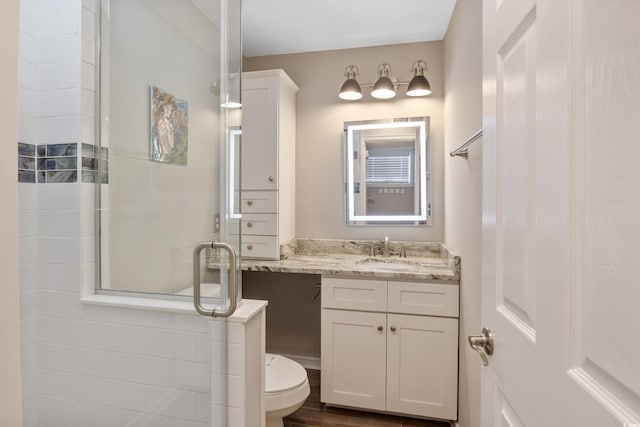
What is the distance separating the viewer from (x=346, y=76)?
251cm

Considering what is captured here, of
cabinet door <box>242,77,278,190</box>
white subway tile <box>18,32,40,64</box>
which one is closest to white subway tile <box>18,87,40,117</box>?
white subway tile <box>18,32,40,64</box>

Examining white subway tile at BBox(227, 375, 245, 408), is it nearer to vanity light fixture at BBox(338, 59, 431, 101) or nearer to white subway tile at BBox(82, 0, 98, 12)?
white subway tile at BBox(82, 0, 98, 12)

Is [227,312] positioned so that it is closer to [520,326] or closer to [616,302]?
[520,326]

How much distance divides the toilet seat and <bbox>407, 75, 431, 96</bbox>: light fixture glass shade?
1.90 meters

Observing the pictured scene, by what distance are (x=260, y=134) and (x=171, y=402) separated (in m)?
1.69

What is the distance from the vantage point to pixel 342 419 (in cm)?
197

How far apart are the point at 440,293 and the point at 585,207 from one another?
1.52m

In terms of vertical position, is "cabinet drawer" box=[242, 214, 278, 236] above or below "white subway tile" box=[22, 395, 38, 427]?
above

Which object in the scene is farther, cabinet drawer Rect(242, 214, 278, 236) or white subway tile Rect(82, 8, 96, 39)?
cabinet drawer Rect(242, 214, 278, 236)

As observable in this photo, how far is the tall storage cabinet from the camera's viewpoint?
2.32 meters

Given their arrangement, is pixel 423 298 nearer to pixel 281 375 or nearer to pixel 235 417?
pixel 281 375

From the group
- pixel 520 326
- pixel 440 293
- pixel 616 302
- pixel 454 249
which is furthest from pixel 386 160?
pixel 616 302

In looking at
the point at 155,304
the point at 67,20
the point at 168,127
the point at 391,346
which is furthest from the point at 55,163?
the point at 391,346

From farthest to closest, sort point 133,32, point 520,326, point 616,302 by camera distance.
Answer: point 133,32
point 520,326
point 616,302
